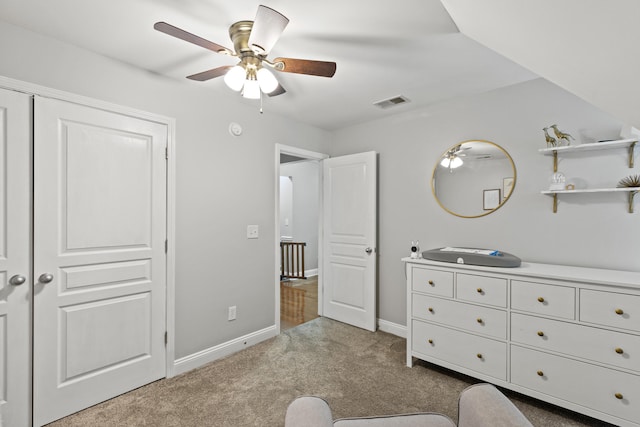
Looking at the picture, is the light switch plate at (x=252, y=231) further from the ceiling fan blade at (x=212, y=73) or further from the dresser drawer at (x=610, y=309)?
the dresser drawer at (x=610, y=309)

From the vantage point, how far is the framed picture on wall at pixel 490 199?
2.68 meters

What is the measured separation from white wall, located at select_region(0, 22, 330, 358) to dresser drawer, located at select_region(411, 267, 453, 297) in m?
1.50

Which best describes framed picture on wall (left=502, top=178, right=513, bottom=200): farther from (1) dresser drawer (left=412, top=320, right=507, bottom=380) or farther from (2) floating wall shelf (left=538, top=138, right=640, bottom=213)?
(1) dresser drawer (left=412, top=320, right=507, bottom=380)

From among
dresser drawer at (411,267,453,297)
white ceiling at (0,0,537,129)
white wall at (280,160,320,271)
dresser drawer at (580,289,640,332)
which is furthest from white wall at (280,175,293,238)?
dresser drawer at (580,289,640,332)

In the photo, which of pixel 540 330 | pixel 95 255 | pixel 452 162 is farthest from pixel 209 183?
pixel 540 330

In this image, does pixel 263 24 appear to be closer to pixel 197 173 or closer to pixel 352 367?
pixel 197 173

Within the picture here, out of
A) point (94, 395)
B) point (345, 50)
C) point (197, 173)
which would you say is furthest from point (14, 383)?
point (345, 50)

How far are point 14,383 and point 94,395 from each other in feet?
1.51

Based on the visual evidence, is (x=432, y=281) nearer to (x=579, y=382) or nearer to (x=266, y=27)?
(x=579, y=382)

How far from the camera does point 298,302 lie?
4570 millimetres

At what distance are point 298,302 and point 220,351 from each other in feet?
6.19

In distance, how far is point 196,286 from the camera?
264 cm

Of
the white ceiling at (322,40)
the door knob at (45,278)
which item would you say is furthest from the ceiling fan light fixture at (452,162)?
the door knob at (45,278)

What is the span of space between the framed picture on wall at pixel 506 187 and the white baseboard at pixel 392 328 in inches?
66.1
